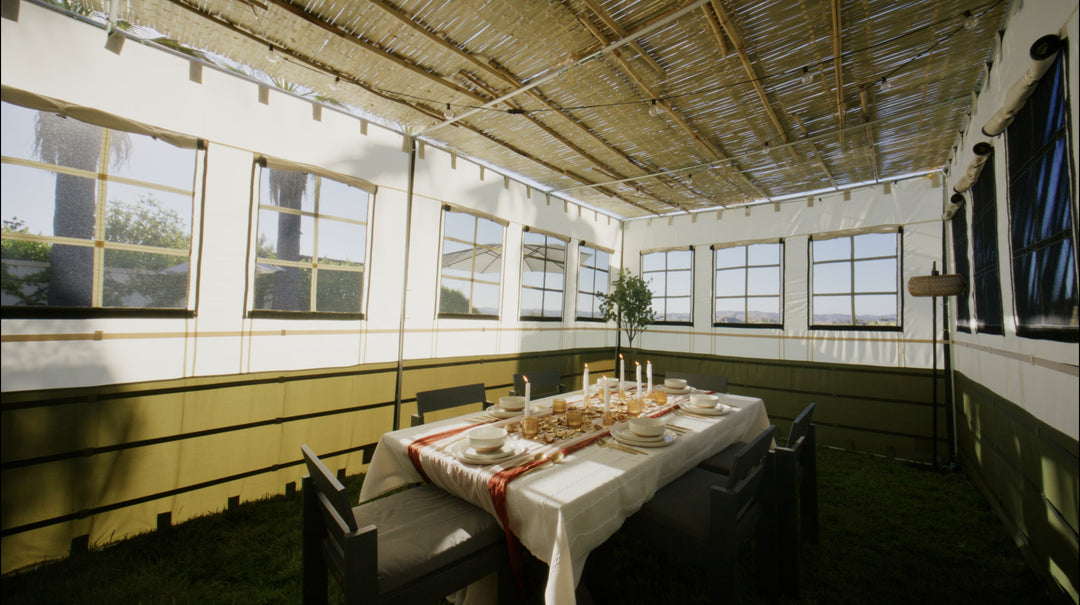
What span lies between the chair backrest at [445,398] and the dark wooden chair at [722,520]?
1.45m

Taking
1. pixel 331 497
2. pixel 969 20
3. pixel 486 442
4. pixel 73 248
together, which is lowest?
pixel 331 497

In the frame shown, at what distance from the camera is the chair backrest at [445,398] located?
108 inches

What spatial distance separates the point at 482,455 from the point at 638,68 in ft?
9.42

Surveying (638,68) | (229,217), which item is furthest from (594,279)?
(229,217)

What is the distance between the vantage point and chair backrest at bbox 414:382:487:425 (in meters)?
2.75

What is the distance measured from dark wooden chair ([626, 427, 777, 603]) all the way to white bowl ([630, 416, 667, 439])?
34cm

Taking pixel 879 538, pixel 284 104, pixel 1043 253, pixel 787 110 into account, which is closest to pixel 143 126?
pixel 284 104

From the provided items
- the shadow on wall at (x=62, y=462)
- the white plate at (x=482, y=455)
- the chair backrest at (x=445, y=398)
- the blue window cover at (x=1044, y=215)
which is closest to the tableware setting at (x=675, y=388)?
the chair backrest at (x=445, y=398)

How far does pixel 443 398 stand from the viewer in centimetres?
293

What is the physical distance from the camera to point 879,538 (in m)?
2.81

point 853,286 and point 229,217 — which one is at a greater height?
point 229,217

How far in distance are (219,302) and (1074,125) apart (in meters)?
4.68

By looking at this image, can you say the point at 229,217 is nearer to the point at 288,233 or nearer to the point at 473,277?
the point at 288,233

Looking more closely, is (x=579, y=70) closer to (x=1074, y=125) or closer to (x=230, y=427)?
(x=1074, y=125)
